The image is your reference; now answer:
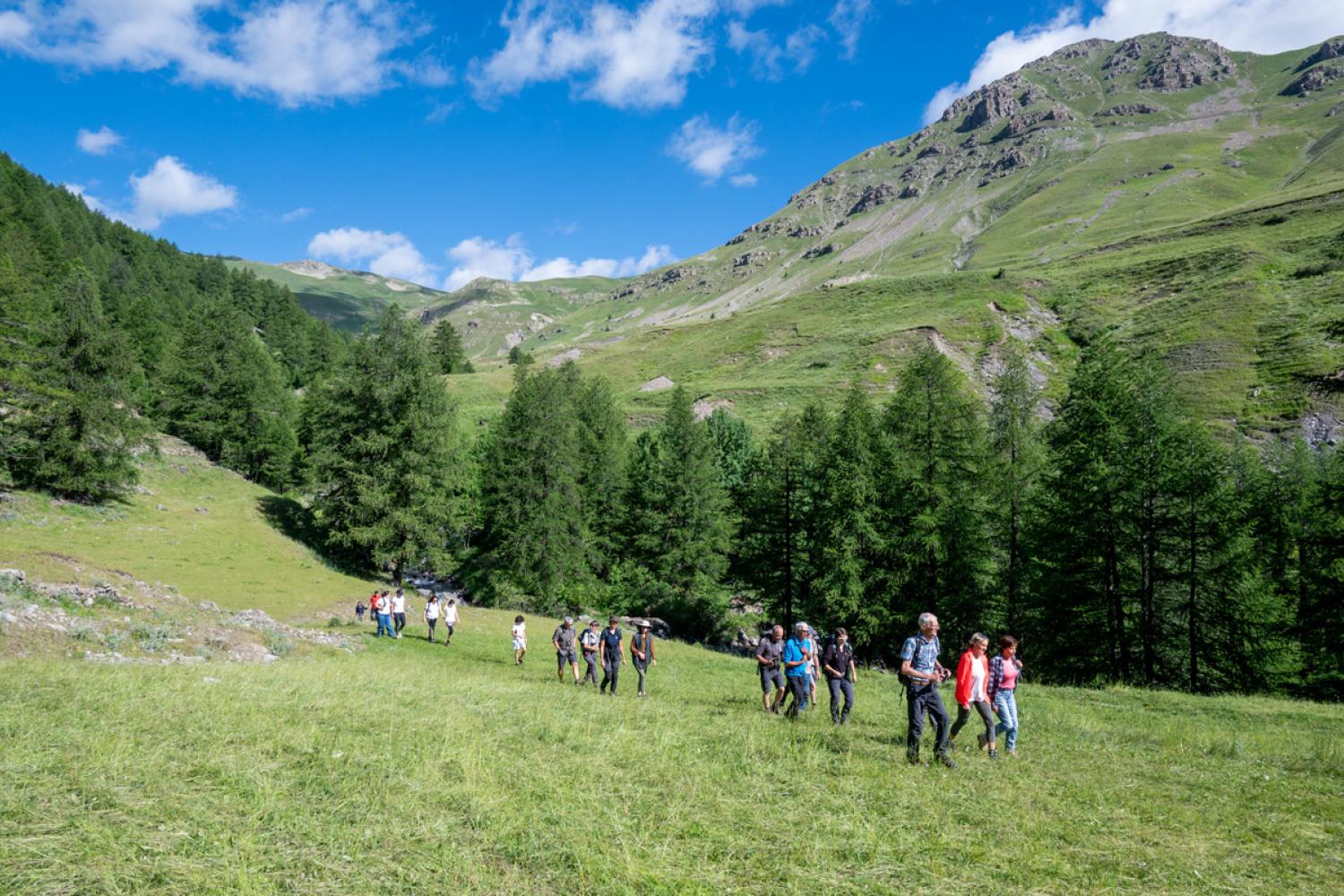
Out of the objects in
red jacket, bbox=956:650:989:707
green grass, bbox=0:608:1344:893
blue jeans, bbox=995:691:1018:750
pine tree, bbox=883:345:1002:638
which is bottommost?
green grass, bbox=0:608:1344:893

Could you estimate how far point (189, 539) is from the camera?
32531 mm

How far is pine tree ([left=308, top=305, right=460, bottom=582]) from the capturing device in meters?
36.3

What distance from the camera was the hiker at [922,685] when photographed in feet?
33.0

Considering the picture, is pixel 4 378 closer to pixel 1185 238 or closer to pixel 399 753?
pixel 399 753

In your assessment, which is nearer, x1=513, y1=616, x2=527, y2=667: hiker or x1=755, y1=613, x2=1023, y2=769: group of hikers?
x1=755, y1=613, x2=1023, y2=769: group of hikers

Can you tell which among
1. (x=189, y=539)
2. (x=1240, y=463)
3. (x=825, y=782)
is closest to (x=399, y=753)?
(x=825, y=782)

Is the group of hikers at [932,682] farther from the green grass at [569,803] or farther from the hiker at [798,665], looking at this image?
the green grass at [569,803]

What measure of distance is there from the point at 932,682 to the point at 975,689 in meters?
1.08

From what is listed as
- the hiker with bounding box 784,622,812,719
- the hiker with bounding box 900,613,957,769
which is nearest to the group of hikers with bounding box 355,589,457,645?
the hiker with bounding box 784,622,812,719

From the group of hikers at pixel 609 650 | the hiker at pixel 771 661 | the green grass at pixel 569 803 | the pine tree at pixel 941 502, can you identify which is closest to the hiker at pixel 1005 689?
the green grass at pixel 569 803

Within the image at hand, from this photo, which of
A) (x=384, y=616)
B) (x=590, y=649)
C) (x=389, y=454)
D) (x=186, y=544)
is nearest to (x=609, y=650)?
(x=590, y=649)

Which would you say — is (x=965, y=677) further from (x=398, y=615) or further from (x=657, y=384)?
(x=657, y=384)

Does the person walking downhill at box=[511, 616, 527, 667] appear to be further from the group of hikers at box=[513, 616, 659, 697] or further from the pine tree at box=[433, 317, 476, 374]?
the pine tree at box=[433, 317, 476, 374]

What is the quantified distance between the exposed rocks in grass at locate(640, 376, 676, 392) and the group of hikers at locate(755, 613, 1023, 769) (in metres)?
85.4
